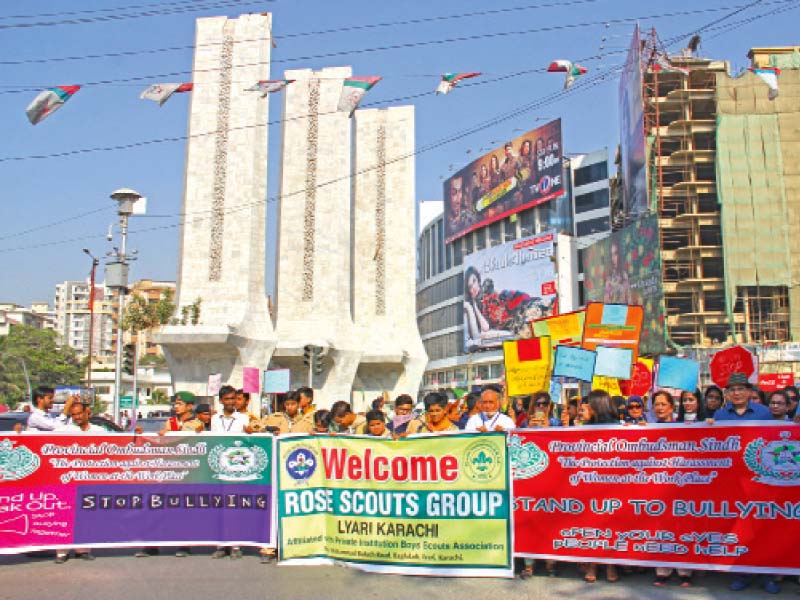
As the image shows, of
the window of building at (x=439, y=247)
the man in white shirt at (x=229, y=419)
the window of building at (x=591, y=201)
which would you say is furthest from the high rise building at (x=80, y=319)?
the man in white shirt at (x=229, y=419)

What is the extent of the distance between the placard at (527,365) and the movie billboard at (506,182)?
4225 centimetres

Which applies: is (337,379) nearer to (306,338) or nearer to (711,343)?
(306,338)

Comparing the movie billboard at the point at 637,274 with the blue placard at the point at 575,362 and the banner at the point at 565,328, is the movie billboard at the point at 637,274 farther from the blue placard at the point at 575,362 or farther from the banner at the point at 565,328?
the blue placard at the point at 575,362

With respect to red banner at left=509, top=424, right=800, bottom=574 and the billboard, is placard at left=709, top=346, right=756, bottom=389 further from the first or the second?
the billboard

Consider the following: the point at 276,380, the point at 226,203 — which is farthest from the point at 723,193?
the point at 276,380

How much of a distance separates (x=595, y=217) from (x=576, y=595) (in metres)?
56.0

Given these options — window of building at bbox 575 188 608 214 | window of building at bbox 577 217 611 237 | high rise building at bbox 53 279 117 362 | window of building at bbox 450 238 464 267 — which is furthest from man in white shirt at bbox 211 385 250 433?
high rise building at bbox 53 279 117 362

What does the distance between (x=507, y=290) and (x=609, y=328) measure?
4492 centimetres

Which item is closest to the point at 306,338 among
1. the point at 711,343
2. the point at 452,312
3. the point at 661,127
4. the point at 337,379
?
the point at 337,379

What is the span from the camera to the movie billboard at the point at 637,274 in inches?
1516

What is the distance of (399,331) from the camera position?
42.7 metres

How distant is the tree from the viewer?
6956 centimetres

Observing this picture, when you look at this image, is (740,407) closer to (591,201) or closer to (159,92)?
(159,92)

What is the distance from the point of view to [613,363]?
11.4m
